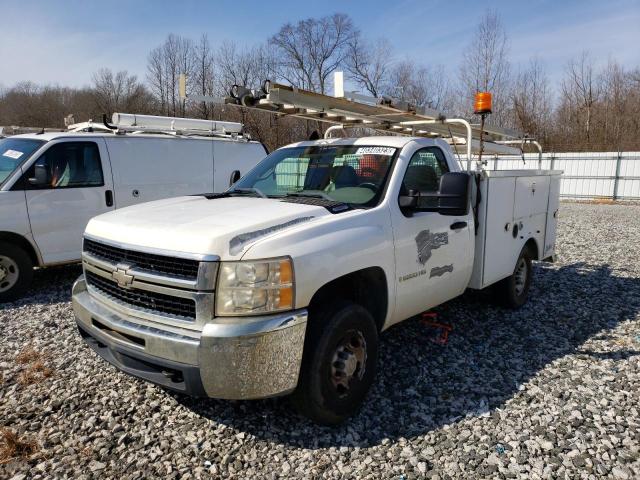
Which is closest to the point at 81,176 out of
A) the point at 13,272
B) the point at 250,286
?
the point at 13,272

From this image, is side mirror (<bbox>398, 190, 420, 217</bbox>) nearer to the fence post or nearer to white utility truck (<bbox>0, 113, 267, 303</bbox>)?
white utility truck (<bbox>0, 113, 267, 303</bbox>)

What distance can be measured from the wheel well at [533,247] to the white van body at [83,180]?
5.19 metres

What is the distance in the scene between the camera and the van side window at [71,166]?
6082 millimetres

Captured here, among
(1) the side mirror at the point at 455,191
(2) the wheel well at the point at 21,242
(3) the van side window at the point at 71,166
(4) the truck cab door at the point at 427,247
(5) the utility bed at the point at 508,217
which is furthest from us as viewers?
(3) the van side window at the point at 71,166

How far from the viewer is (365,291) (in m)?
3.42

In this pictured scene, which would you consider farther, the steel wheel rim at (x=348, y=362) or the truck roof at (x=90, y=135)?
the truck roof at (x=90, y=135)

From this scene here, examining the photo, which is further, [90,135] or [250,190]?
[90,135]

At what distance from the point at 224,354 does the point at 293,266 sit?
620mm

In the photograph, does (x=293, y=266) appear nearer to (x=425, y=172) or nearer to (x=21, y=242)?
(x=425, y=172)

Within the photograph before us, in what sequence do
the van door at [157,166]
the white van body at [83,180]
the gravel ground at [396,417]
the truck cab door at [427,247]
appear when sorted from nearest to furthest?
the gravel ground at [396,417] < the truck cab door at [427,247] < the white van body at [83,180] < the van door at [157,166]

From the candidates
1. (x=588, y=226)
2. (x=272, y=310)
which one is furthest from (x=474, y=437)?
(x=588, y=226)

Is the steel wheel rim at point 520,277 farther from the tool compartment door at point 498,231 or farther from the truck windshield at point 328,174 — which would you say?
the truck windshield at point 328,174

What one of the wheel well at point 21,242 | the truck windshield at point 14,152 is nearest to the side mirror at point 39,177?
the truck windshield at point 14,152

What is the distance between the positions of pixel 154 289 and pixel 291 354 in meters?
0.92
